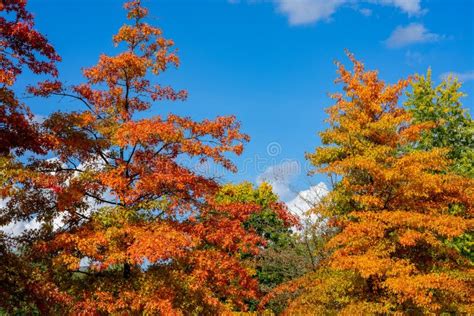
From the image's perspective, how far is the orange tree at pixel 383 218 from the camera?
2047cm

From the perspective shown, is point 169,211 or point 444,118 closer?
point 169,211

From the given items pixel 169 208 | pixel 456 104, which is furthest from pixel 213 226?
pixel 456 104

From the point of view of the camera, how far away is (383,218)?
2077cm

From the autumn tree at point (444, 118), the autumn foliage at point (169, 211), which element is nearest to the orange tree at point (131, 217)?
the autumn foliage at point (169, 211)

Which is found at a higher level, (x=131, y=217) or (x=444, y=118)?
(x=444, y=118)

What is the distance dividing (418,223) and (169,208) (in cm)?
943

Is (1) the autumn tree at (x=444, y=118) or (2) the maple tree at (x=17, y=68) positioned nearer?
(2) the maple tree at (x=17, y=68)

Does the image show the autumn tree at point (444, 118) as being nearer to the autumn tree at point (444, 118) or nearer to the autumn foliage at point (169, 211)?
the autumn tree at point (444, 118)

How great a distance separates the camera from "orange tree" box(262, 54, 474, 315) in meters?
20.5

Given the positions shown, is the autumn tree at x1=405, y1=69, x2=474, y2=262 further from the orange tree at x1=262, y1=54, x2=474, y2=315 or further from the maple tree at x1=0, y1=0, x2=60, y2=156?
the maple tree at x1=0, y1=0, x2=60, y2=156

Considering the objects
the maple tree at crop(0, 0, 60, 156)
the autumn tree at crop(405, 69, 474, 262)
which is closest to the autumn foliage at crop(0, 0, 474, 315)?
the maple tree at crop(0, 0, 60, 156)

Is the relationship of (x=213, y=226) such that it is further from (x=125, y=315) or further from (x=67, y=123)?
(x=67, y=123)

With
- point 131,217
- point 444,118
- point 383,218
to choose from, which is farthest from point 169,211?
point 444,118

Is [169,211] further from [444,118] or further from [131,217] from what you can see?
[444,118]
